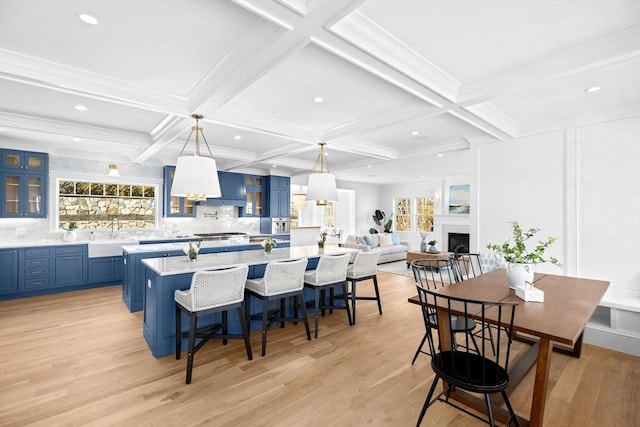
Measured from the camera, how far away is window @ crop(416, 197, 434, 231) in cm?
1055

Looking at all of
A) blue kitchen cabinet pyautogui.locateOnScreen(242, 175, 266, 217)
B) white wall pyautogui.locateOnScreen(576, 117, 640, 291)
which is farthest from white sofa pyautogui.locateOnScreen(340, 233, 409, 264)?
white wall pyautogui.locateOnScreen(576, 117, 640, 291)

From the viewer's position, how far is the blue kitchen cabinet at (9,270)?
15.8 ft

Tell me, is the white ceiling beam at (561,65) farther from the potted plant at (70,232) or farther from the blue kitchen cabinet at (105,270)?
the potted plant at (70,232)

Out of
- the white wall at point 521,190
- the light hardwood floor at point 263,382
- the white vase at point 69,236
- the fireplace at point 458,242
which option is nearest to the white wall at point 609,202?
the white wall at point 521,190

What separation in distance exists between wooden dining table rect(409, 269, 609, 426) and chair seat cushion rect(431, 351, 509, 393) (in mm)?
246

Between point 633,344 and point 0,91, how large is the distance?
22.4 feet

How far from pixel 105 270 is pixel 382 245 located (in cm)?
660

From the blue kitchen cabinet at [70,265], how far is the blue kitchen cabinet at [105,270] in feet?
0.35

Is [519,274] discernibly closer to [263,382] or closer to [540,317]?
[540,317]

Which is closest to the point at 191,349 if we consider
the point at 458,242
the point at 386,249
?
the point at 386,249

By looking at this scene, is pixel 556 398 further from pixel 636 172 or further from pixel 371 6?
pixel 371 6

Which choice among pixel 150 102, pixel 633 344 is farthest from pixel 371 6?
pixel 633 344

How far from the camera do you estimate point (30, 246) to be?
5.03 metres

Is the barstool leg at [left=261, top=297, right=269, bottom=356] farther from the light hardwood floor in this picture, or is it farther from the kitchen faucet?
the kitchen faucet
